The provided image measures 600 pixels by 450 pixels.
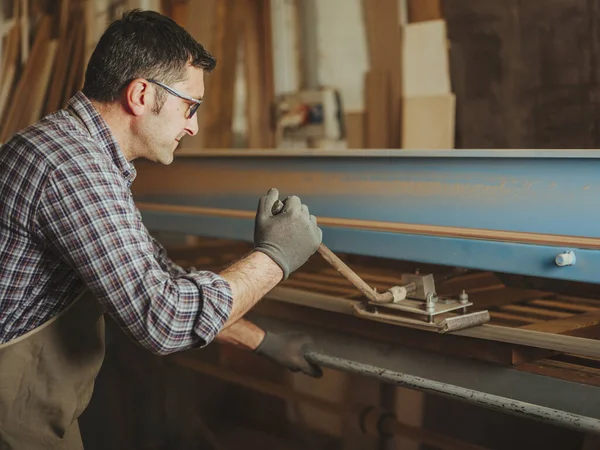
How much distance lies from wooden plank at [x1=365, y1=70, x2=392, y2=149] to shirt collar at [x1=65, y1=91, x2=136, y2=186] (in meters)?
1.01

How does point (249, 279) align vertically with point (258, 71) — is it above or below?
below

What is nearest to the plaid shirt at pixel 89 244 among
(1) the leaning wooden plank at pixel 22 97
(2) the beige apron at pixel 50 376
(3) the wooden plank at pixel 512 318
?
(2) the beige apron at pixel 50 376

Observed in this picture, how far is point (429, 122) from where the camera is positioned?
2.01 metres

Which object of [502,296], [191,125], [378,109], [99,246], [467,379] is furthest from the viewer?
[378,109]

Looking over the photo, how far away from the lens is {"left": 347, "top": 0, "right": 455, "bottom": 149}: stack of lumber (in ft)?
6.58

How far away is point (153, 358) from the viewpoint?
2.76 m

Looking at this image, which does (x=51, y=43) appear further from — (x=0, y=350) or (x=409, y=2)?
(x=0, y=350)

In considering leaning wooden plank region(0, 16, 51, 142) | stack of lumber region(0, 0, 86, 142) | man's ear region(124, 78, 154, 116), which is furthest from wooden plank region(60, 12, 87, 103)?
man's ear region(124, 78, 154, 116)

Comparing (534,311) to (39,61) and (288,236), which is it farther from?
(39,61)

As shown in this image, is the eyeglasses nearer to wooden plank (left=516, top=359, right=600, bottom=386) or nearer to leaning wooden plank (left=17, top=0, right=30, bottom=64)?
wooden plank (left=516, top=359, right=600, bottom=386)

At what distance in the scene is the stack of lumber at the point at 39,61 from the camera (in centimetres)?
269

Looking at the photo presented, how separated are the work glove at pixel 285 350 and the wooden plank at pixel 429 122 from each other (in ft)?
2.11

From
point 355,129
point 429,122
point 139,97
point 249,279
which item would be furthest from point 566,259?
point 355,129

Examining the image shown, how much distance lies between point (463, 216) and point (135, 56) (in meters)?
0.75
